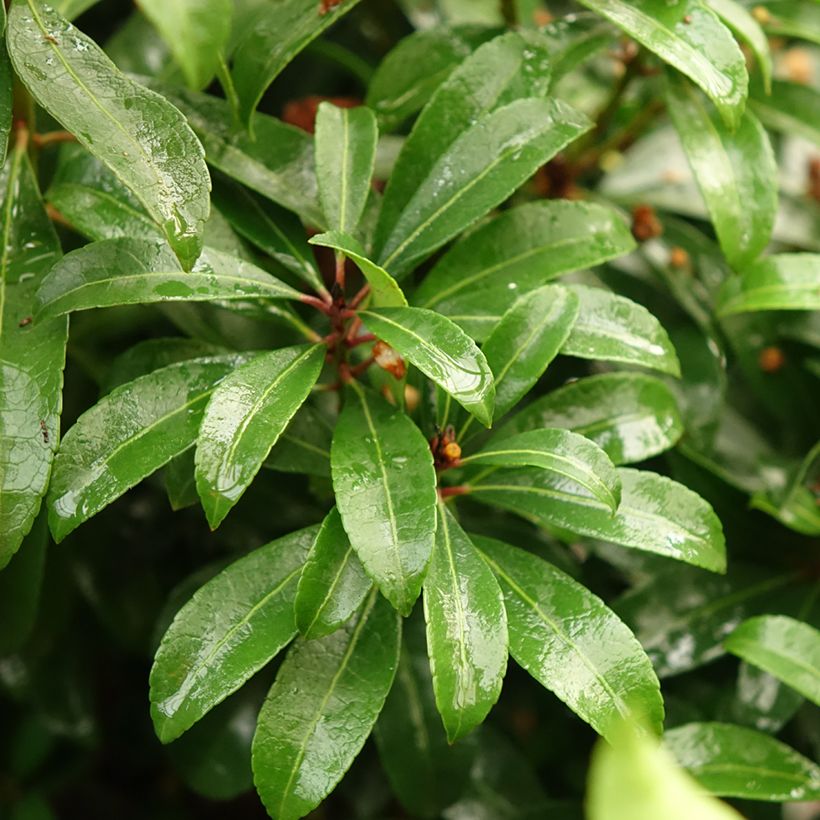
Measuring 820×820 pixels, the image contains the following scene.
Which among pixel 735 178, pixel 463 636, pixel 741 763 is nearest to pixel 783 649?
pixel 741 763

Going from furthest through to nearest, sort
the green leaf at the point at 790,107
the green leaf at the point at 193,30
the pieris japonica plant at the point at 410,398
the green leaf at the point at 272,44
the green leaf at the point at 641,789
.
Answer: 1. the green leaf at the point at 790,107
2. the green leaf at the point at 272,44
3. the pieris japonica plant at the point at 410,398
4. the green leaf at the point at 193,30
5. the green leaf at the point at 641,789

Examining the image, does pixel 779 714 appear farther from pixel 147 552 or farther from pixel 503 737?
pixel 147 552

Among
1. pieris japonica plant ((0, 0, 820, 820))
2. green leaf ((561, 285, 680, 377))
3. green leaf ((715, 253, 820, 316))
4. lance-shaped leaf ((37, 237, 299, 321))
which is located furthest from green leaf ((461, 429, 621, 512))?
green leaf ((715, 253, 820, 316))

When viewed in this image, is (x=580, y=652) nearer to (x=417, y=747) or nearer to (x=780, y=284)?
(x=417, y=747)

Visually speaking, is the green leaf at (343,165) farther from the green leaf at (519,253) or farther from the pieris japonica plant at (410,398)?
the green leaf at (519,253)

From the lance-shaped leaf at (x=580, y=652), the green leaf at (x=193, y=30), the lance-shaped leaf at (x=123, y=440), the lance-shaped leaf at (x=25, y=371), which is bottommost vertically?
the lance-shaped leaf at (x=580, y=652)

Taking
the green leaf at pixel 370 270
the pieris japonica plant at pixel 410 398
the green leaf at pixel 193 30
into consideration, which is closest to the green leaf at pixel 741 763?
the pieris japonica plant at pixel 410 398

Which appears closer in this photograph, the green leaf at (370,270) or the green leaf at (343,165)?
the green leaf at (370,270)
